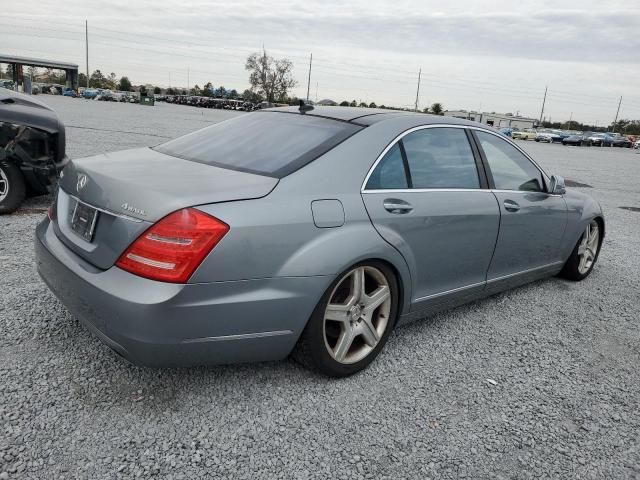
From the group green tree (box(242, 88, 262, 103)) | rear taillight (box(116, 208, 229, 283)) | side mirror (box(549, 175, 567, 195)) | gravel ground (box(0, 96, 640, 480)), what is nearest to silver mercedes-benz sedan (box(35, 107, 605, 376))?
rear taillight (box(116, 208, 229, 283))

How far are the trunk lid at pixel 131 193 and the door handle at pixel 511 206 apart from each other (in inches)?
76.2

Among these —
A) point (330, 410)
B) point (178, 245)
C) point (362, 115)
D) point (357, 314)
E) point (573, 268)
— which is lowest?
point (330, 410)

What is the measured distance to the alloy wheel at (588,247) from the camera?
16.1 ft

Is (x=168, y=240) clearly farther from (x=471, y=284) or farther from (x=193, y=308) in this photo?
(x=471, y=284)

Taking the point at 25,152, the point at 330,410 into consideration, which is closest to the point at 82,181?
the point at 330,410

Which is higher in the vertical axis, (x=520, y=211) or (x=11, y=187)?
(x=520, y=211)

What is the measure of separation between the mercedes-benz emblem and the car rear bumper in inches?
13.2

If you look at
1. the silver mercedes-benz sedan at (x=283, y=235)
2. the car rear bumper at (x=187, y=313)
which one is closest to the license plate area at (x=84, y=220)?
the silver mercedes-benz sedan at (x=283, y=235)

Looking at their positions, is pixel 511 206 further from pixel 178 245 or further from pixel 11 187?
pixel 11 187

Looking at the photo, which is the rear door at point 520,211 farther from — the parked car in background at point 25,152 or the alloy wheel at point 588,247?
the parked car in background at point 25,152

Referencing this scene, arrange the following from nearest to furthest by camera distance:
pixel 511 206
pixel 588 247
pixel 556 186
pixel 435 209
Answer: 1. pixel 435 209
2. pixel 511 206
3. pixel 556 186
4. pixel 588 247

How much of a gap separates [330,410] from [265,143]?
151 cm

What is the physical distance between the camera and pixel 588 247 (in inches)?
198

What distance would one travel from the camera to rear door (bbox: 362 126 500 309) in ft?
9.62
